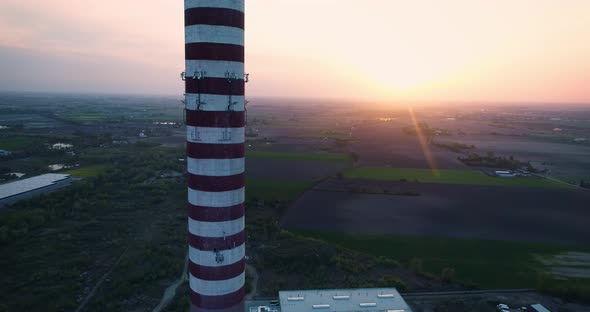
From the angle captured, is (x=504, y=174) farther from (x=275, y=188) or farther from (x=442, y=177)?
(x=275, y=188)

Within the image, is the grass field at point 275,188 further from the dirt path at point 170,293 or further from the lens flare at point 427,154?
the lens flare at point 427,154

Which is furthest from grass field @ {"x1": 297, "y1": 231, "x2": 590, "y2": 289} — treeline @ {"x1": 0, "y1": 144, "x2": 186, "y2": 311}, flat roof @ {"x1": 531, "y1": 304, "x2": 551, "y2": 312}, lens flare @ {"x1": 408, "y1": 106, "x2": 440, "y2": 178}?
lens flare @ {"x1": 408, "y1": 106, "x2": 440, "y2": 178}

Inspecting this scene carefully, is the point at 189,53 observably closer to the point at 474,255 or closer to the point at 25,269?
the point at 25,269

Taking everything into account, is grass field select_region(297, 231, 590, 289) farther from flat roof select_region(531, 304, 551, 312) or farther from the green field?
the green field

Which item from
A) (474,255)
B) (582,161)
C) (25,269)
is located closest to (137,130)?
(25,269)

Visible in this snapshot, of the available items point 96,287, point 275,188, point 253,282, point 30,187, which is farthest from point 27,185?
point 253,282

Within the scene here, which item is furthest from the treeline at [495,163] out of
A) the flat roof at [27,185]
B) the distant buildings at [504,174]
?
the flat roof at [27,185]

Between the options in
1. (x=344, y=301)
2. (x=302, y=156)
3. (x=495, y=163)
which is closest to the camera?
(x=344, y=301)
